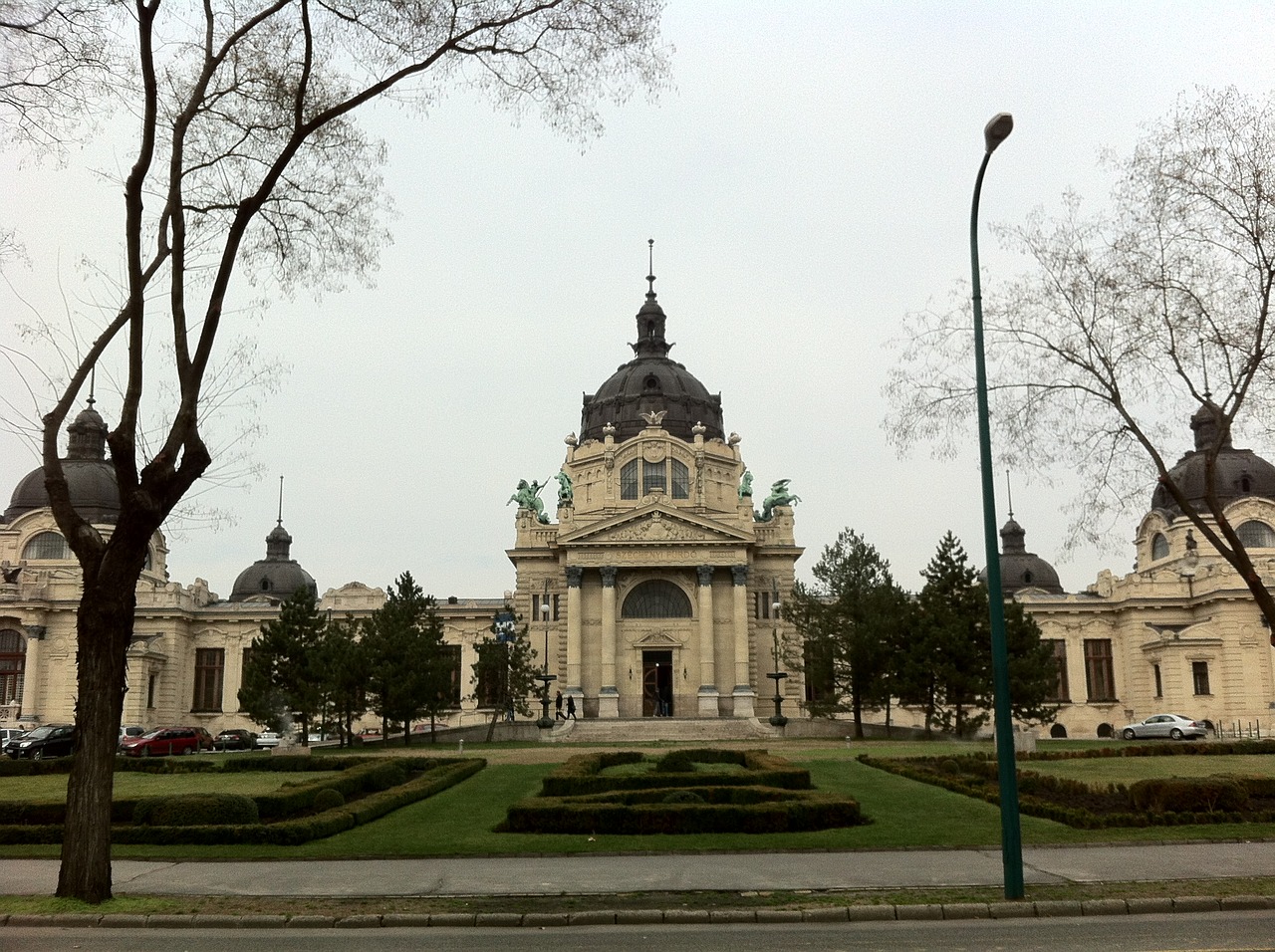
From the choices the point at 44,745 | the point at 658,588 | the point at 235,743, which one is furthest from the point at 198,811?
the point at 658,588

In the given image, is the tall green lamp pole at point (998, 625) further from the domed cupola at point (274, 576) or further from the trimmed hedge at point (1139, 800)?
the domed cupola at point (274, 576)

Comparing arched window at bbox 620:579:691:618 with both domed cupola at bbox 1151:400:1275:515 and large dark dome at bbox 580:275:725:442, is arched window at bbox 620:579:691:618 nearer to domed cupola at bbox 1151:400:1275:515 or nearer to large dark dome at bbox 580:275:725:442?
large dark dome at bbox 580:275:725:442

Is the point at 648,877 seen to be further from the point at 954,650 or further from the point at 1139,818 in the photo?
the point at 954,650

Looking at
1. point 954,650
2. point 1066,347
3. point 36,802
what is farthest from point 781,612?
point 36,802

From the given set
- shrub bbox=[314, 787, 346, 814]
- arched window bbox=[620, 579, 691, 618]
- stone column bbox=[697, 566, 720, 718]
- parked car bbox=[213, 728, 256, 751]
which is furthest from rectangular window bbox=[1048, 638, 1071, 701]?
shrub bbox=[314, 787, 346, 814]

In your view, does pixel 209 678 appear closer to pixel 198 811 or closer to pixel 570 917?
pixel 198 811

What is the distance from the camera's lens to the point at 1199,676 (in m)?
74.2

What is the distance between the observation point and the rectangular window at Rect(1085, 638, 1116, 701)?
8319 centimetres

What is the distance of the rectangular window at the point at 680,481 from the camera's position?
80.0 metres

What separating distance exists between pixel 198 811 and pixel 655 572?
177 ft

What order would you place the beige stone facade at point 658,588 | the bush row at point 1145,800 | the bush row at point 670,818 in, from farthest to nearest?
the beige stone facade at point 658,588 → the bush row at point 1145,800 → the bush row at point 670,818

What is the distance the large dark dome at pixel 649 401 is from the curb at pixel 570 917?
66820 millimetres

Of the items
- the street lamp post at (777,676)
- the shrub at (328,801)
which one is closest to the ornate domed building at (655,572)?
the street lamp post at (777,676)

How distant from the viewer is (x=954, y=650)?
5294 centimetres
